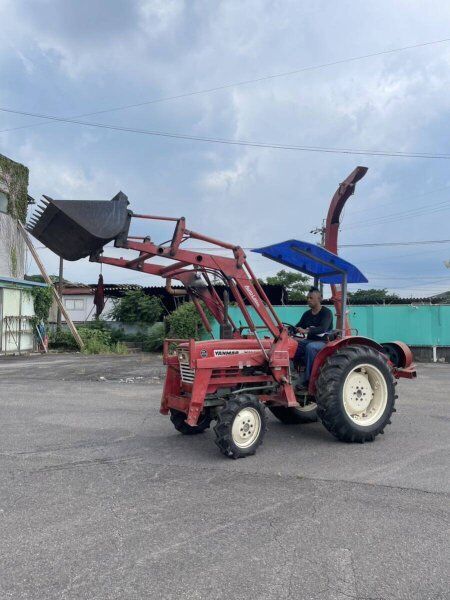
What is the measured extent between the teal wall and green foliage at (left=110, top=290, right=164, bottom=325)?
26.6ft

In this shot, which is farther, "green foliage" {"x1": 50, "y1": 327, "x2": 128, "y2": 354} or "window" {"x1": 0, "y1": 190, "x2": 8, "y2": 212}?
"window" {"x1": 0, "y1": 190, "x2": 8, "y2": 212}

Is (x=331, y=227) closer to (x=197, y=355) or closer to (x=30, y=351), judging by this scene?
(x=197, y=355)

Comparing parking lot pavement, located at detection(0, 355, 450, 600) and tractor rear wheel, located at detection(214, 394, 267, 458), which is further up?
tractor rear wheel, located at detection(214, 394, 267, 458)

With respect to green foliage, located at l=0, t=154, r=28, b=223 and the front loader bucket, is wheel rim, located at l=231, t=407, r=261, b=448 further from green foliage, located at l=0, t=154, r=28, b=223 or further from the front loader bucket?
green foliage, located at l=0, t=154, r=28, b=223

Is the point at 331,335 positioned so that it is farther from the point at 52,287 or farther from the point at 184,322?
the point at 52,287

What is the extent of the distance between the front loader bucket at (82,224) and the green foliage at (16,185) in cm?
2050

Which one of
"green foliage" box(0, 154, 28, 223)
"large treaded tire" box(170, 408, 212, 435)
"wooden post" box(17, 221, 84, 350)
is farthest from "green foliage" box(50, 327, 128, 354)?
"large treaded tire" box(170, 408, 212, 435)

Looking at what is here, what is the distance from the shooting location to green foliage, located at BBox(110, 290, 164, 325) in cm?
2497

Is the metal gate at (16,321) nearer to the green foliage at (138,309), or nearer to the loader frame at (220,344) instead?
the green foliage at (138,309)

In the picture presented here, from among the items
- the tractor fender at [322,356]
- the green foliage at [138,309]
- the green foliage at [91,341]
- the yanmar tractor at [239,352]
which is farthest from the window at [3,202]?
the tractor fender at [322,356]

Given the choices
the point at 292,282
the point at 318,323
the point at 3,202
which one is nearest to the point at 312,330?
the point at 318,323

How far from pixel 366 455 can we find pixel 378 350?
179cm

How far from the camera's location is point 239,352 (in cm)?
645

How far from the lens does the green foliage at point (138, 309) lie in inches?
983
